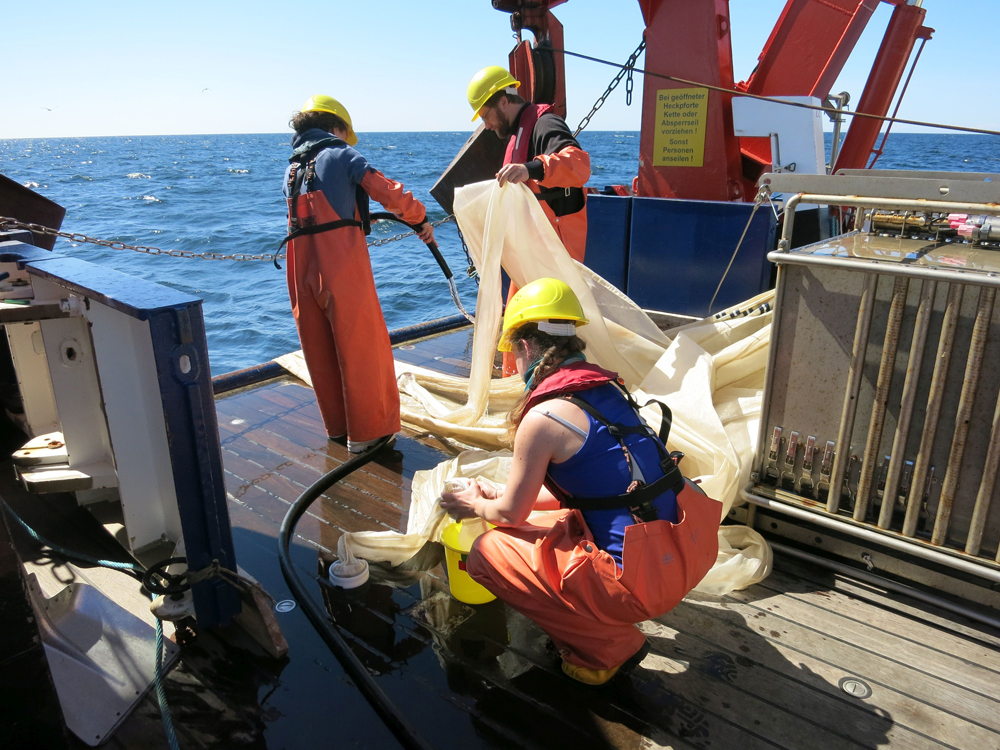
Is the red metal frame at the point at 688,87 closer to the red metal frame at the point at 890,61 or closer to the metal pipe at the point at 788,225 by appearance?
the red metal frame at the point at 890,61

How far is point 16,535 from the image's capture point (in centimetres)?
286

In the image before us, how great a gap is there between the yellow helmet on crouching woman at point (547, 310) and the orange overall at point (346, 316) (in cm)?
162

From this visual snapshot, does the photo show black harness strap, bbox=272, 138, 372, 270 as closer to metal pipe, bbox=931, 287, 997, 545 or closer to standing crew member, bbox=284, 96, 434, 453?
standing crew member, bbox=284, 96, 434, 453

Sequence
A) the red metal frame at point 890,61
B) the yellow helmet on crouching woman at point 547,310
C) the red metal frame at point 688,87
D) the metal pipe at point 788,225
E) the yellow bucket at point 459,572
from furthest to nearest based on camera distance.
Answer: the red metal frame at point 890,61 → the red metal frame at point 688,87 → the metal pipe at point 788,225 → the yellow bucket at point 459,572 → the yellow helmet on crouching woman at point 547,310

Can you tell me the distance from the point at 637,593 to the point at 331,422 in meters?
2.49

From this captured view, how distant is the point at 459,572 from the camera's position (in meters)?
2.52

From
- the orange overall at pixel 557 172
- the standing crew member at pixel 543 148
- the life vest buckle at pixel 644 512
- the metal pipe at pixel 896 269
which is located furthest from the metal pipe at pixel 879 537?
the standing crew member at pixel 543 148

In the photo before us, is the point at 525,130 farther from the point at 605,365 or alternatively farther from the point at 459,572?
the point at 459,572

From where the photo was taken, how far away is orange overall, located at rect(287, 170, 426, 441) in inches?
141

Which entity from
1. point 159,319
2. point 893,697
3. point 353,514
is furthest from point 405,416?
point 893,697

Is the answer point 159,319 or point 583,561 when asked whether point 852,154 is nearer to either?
point 583,561

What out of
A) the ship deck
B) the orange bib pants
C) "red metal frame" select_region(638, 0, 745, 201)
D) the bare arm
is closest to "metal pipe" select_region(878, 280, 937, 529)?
the ship deck

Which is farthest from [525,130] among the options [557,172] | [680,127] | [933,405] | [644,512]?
[644,512]

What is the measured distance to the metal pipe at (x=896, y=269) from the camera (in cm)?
218
